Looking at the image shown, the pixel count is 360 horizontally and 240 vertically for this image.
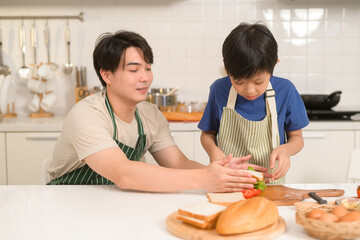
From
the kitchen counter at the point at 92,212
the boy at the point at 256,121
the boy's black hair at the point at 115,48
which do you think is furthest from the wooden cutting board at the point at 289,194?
the boy's black hair at the point at 115,48

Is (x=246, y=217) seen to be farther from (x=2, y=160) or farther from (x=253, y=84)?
(x=2, y=160)

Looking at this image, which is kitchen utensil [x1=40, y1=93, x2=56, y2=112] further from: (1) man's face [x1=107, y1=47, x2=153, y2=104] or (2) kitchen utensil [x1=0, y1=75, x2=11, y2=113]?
(1) man's face [x1=107, y1=47, x2=153, y2=104]

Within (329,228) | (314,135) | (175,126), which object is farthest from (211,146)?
(314,135)

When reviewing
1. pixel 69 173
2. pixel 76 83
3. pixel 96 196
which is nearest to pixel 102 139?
pixel 96 196

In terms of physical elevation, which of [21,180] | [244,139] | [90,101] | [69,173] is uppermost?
[90,101]

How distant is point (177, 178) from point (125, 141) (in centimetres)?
39

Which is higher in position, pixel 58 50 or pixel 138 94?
pixel 58 50

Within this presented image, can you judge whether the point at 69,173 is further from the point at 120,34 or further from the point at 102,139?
the point at 120,34

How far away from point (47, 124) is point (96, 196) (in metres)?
1.42

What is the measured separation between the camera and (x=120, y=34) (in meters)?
1.62

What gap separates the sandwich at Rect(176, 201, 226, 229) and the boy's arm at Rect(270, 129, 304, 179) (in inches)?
15.4

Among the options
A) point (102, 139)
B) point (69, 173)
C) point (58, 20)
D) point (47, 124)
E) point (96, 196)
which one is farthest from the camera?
point (58, 20)

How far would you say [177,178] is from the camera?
1.30 meters

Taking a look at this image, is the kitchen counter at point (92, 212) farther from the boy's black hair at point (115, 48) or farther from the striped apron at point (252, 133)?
the boy's black hair at point (115, 48)
